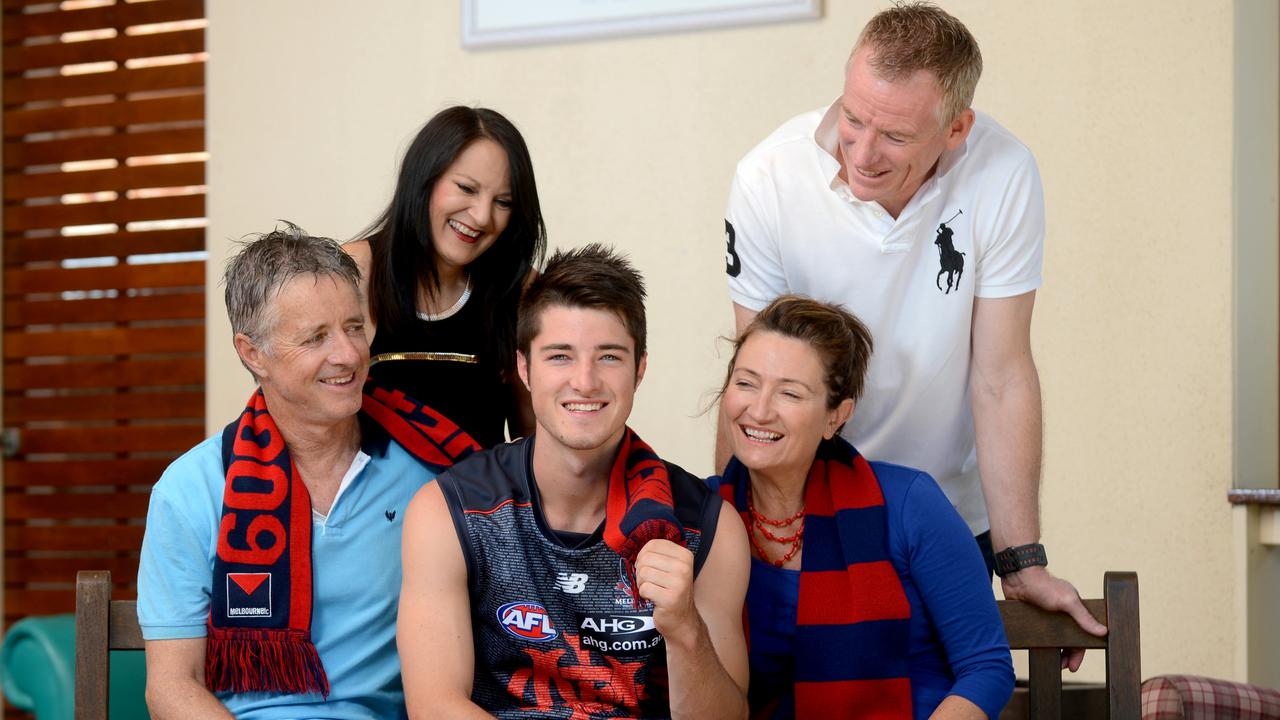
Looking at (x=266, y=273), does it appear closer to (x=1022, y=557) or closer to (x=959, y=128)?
(x=959, y=128)

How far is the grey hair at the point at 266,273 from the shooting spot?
72.6 inches

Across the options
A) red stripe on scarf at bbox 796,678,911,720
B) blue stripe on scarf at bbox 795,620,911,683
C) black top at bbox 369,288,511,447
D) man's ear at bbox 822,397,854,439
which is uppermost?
black top at bbox 369,288,511,447

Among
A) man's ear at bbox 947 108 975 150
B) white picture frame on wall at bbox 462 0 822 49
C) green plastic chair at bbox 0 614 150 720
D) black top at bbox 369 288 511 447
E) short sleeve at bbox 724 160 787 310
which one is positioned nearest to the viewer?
man's ear at bbox 947 108 975 150

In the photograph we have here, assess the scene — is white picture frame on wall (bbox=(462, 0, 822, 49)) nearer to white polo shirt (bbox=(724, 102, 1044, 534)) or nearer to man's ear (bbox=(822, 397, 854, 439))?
white polo shirt (bbox=(724, 102, 1044, 534))

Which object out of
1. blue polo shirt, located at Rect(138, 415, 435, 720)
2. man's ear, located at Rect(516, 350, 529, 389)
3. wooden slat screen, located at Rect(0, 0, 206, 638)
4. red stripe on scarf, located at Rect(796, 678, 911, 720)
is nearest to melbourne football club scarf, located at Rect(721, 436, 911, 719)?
red stripe on scarf, located at Rect(796, 678, 911, 720)

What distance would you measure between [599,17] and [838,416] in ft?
6.40

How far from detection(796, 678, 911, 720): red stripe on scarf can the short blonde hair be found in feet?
2.65

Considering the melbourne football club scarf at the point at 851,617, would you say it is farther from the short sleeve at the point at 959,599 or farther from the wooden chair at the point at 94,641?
the wooden chair at the point at 94,641

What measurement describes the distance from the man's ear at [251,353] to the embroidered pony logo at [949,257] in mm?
1025

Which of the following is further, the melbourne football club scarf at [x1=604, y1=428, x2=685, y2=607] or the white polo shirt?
A: the white polo shirt

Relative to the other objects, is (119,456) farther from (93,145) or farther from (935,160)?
(935,160)

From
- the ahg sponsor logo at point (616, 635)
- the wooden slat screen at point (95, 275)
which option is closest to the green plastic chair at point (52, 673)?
the wooden slat screen at point (95, 275)

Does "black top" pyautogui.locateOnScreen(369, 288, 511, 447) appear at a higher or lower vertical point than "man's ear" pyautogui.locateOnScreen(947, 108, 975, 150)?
lower

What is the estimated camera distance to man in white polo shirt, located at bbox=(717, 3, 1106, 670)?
194 centimetres
